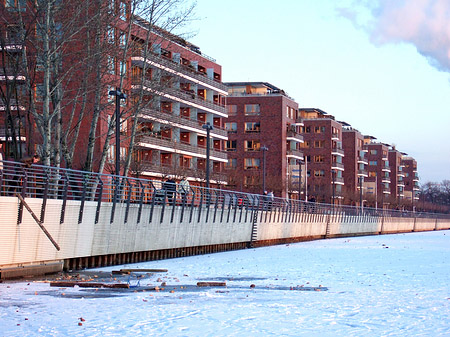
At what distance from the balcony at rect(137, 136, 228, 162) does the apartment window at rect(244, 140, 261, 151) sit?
22.0 meters

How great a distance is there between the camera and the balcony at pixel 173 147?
68375mm

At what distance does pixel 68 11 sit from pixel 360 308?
18.8 meters

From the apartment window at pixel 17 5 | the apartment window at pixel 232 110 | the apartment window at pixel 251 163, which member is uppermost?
the apartment window at pixel 232 110

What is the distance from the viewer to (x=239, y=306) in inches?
508

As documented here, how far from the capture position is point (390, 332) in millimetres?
10195

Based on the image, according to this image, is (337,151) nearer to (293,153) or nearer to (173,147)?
(293,153)

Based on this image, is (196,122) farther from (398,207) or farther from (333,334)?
(398,207)

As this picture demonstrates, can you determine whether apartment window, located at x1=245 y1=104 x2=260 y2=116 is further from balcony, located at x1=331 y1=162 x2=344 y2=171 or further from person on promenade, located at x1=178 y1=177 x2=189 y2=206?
person on promenade, located at x1=178 y1=177 x2=189 y2=206

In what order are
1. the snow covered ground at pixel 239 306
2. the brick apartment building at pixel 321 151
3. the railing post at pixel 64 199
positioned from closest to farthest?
the snow covered ground at pixel 239 306 < the railing post at pixel 64 199 < the brick apartment building at pixel 321 151

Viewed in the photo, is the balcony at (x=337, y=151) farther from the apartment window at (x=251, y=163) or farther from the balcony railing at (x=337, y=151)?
the apartment window at (x=251, y=163)

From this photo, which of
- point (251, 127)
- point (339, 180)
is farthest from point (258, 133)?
point (339, 180)

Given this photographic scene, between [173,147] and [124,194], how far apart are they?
4752cm

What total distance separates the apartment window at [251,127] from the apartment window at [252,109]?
1348 mm

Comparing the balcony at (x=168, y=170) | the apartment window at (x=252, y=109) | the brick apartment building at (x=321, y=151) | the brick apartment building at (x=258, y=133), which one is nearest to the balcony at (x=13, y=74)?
the balcony at (x=168, y=170)
